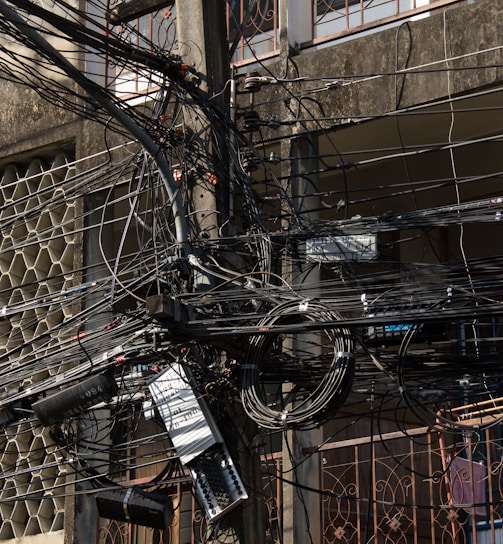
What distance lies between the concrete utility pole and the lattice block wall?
7.51ft

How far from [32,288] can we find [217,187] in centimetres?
378

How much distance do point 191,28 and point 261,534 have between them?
11.0 ft

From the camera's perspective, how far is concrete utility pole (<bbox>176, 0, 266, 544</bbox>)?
23.1ft

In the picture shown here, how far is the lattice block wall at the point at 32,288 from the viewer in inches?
399

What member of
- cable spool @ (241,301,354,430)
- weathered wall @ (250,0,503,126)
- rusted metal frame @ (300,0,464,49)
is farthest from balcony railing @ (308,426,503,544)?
rusted metal frame @ (300,0,464,49)

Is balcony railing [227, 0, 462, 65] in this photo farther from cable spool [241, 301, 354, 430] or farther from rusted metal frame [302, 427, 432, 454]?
rusted metal frame [302, 427, 432, 454]

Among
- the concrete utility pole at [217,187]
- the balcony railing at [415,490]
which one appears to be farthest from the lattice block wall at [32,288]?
the balcony railing at [415,490]

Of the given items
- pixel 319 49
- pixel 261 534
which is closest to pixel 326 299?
pixel 261 534

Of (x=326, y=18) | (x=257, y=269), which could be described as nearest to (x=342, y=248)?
(x=257, y=269)

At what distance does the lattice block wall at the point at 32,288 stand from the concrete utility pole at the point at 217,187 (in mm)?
2290

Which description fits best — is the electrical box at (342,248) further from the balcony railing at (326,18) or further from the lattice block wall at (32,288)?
the lattice block wall at (32,288)

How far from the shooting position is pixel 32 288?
10898 mm

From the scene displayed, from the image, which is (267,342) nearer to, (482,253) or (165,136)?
(165,136)

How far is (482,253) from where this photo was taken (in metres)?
11.6
